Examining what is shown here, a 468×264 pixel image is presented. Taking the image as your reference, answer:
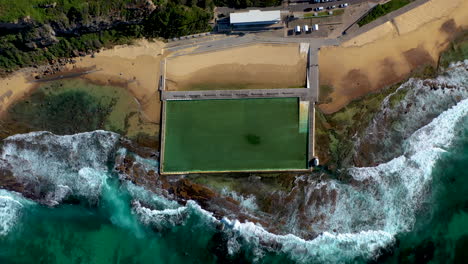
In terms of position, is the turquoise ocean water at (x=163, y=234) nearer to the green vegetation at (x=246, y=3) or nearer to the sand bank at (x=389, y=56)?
the sand bank at (x=389, y=56)

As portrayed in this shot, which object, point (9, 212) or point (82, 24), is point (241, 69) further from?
point (9, 212)

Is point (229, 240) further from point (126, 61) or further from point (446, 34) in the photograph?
point (446, 34)

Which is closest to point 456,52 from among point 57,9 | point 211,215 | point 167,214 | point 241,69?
point 241,69

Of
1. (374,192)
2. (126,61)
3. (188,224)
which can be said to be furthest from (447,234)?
(126,61)

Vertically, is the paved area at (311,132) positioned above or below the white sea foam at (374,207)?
above

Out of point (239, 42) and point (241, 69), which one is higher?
point (239, 42)

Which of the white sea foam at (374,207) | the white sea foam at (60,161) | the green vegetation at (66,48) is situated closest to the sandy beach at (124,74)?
the green vegetation at (66,48)

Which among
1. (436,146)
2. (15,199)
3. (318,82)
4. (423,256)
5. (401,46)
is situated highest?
(401,46)
